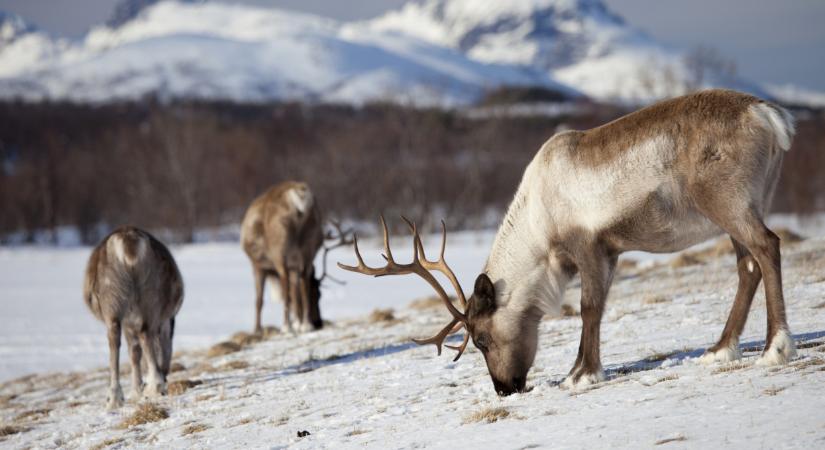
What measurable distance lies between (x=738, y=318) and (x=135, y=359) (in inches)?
300

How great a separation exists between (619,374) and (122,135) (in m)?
94.2

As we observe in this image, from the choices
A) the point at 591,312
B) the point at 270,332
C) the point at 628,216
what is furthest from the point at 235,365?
the point at 628,216

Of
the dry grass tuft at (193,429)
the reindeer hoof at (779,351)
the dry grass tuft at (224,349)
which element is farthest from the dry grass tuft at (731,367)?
the dry grass tuft at (224,349)

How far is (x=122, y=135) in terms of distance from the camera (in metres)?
95.2

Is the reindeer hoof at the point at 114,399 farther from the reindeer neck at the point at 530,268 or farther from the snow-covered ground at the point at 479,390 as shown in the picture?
the reindeer neck at the point at 530,268

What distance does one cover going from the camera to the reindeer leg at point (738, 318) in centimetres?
727

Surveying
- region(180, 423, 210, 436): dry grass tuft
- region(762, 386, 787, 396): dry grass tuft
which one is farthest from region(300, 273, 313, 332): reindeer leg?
region(762, 386, 787, 396): dry grass tuft

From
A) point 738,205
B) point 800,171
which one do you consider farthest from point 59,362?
point 800,171

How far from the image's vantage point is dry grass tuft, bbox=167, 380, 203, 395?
1127 cm

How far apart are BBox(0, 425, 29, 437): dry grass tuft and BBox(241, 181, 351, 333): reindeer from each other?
636 centimetres

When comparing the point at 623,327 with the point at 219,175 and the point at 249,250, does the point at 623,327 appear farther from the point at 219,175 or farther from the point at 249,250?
the point at 219,175

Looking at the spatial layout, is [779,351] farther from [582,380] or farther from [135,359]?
[135,359]

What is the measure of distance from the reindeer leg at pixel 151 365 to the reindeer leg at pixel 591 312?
5860 millimetres

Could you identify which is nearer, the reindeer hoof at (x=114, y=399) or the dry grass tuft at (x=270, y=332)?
the reindeer hoof at (x=114, y=399)
